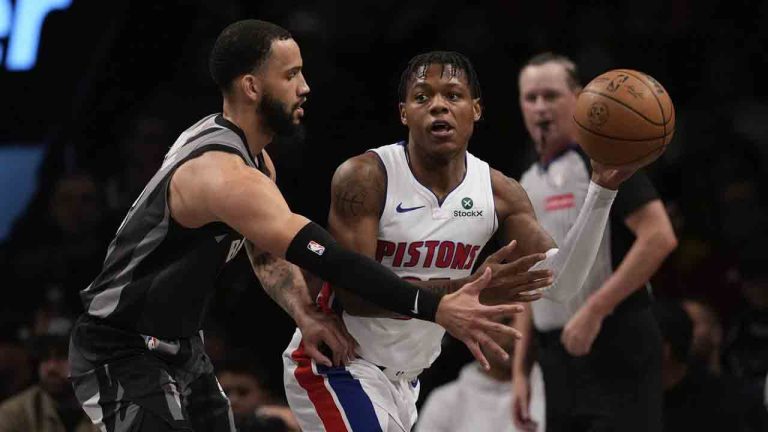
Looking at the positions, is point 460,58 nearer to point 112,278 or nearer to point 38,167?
point 112,278

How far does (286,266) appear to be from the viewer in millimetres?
5453

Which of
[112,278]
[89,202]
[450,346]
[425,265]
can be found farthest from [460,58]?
[89,202]

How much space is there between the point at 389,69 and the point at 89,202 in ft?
7.73

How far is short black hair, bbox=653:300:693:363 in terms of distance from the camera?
293 inches

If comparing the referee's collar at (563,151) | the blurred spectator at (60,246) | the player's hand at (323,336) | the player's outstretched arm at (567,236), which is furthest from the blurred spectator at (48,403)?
the player's outstretched arm at (567,236)

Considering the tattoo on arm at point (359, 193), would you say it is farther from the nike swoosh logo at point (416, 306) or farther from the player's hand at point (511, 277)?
the nike swoosh logo at point (416, 306)

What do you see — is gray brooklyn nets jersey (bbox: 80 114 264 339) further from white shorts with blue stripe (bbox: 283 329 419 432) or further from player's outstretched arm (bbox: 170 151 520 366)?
white shorts with blue stripe (bbox: 283 329 419 432)

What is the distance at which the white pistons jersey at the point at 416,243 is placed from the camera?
5.30 meters

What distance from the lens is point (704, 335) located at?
8.30 metres

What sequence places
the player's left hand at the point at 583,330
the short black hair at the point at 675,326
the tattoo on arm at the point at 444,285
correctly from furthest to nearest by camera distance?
1. the short black hair at the point at 675,326
2. the player's left hand at the point at 583,330
3. the tattoo on arm at the point at 444,285

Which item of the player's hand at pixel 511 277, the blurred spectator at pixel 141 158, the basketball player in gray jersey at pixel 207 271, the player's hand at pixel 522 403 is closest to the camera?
the basketball player in gray jersey at pixel 207 271

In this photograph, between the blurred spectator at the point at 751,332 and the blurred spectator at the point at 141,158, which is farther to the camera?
the blurred spectator at the point at 141,158

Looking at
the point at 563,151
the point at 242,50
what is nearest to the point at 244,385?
the point at 563,151

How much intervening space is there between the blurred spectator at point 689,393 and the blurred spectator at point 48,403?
311 cm
